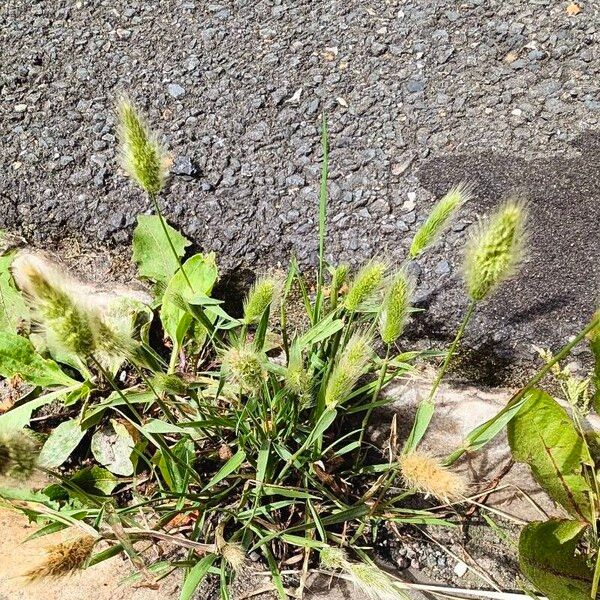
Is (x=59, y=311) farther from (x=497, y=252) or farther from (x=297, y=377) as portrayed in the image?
(x=497, y=252)

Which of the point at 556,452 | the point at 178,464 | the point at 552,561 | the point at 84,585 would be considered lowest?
the point at 552,561

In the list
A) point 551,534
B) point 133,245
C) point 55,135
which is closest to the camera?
point 551,534

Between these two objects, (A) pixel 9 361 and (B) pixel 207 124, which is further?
(B) pixel 207 124

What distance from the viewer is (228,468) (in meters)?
1.39

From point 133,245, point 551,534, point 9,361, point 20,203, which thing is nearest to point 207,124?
point 133,245

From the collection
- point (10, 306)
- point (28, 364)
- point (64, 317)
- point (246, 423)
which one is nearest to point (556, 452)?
point (246, 423)

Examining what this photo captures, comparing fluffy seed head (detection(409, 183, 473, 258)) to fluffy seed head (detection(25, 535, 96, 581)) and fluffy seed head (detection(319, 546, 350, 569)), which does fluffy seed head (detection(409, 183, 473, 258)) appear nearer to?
fluffy seed head (detection(319, 546, 350, 569))

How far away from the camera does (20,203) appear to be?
175 centimetres

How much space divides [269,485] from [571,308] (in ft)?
2.35

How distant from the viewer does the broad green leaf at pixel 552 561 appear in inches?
51.2

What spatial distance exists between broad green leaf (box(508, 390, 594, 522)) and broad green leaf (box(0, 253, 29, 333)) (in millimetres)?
1089

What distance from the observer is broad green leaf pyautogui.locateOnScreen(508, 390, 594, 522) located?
1.37 meters

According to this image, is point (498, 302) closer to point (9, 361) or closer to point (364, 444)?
point (364, 444)

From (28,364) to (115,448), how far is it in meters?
0.27
